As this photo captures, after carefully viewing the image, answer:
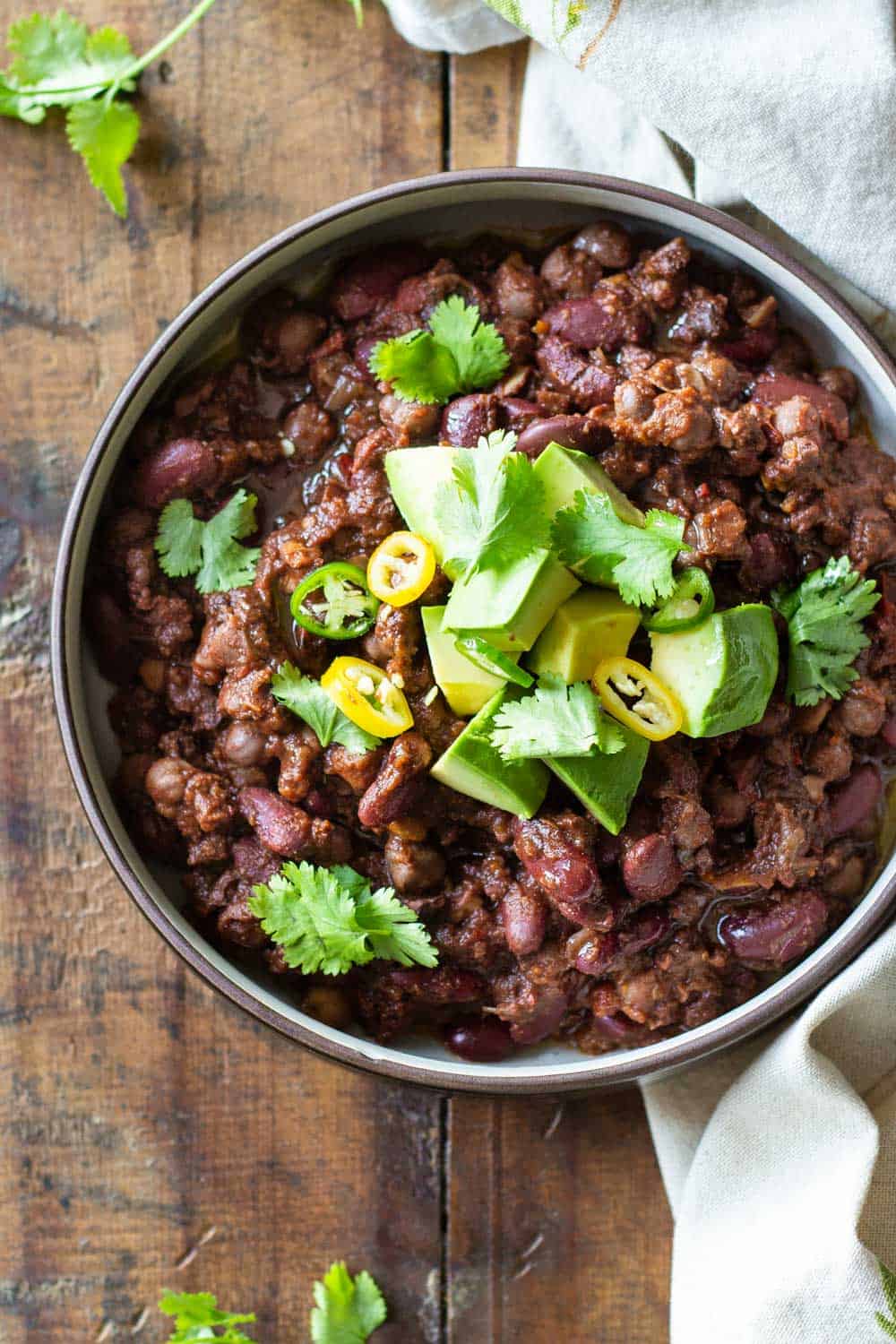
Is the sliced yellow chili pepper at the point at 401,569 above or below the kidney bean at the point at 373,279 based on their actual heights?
below

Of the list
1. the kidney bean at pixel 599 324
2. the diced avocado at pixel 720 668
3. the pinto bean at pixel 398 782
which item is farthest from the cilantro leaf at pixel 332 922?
the kidney bean at pixel 599 324

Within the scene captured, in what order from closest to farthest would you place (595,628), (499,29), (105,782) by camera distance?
1. (595,628)
2. (105,782)
3. (499,29)

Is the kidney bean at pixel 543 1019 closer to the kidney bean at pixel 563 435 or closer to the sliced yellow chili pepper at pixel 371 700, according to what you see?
the sliced yellow chili pepper at pixel 371 700

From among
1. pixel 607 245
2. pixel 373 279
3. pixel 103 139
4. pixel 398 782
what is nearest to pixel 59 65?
pixel 103 139

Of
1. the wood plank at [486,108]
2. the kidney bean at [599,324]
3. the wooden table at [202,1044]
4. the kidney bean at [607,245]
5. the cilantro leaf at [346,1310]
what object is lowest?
the cilantro leaf at [346,1310]

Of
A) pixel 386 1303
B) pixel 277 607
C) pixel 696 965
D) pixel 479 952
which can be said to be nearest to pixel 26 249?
pixel 277 607

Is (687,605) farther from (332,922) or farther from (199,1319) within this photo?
(199,1319)

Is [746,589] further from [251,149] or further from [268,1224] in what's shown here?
[268,1224]

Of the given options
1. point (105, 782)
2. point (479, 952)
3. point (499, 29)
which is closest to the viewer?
point (479, 952)
